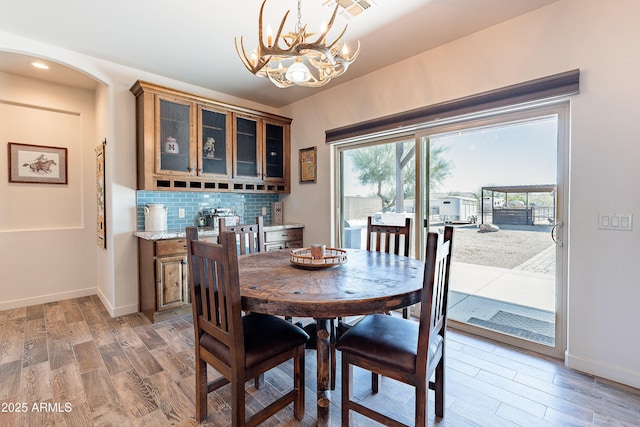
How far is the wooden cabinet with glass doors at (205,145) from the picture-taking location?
312 centimetres

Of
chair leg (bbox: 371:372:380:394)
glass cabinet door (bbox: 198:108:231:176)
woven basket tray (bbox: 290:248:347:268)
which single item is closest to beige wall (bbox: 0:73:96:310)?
glass cabinet door (bbox: 198:108:231:176)

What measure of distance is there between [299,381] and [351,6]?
2.58 metres

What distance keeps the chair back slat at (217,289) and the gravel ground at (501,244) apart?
7.80ft

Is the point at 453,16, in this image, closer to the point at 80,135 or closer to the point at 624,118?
the point at 624,118

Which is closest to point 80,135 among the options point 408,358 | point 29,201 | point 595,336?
point 29,201

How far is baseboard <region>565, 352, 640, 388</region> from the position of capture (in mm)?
1906

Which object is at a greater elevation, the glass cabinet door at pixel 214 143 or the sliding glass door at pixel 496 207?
the glass cabinet door at pixel 214 143

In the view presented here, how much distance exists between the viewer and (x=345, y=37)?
8.62ft

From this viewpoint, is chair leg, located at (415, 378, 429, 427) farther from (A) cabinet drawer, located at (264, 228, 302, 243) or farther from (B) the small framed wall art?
(B) the small framed wall art

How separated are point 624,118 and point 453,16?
1.41 metres

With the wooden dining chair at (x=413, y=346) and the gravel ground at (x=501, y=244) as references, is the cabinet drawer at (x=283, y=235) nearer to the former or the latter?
the gravel ground at (x=501, y=244)

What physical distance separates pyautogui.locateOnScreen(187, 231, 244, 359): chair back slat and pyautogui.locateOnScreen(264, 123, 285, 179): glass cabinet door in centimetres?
270

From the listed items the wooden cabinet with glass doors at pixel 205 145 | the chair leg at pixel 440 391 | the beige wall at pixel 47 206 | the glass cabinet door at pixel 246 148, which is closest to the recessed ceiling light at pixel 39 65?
the beige wall at pixel 47 206

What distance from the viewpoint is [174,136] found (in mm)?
3262
